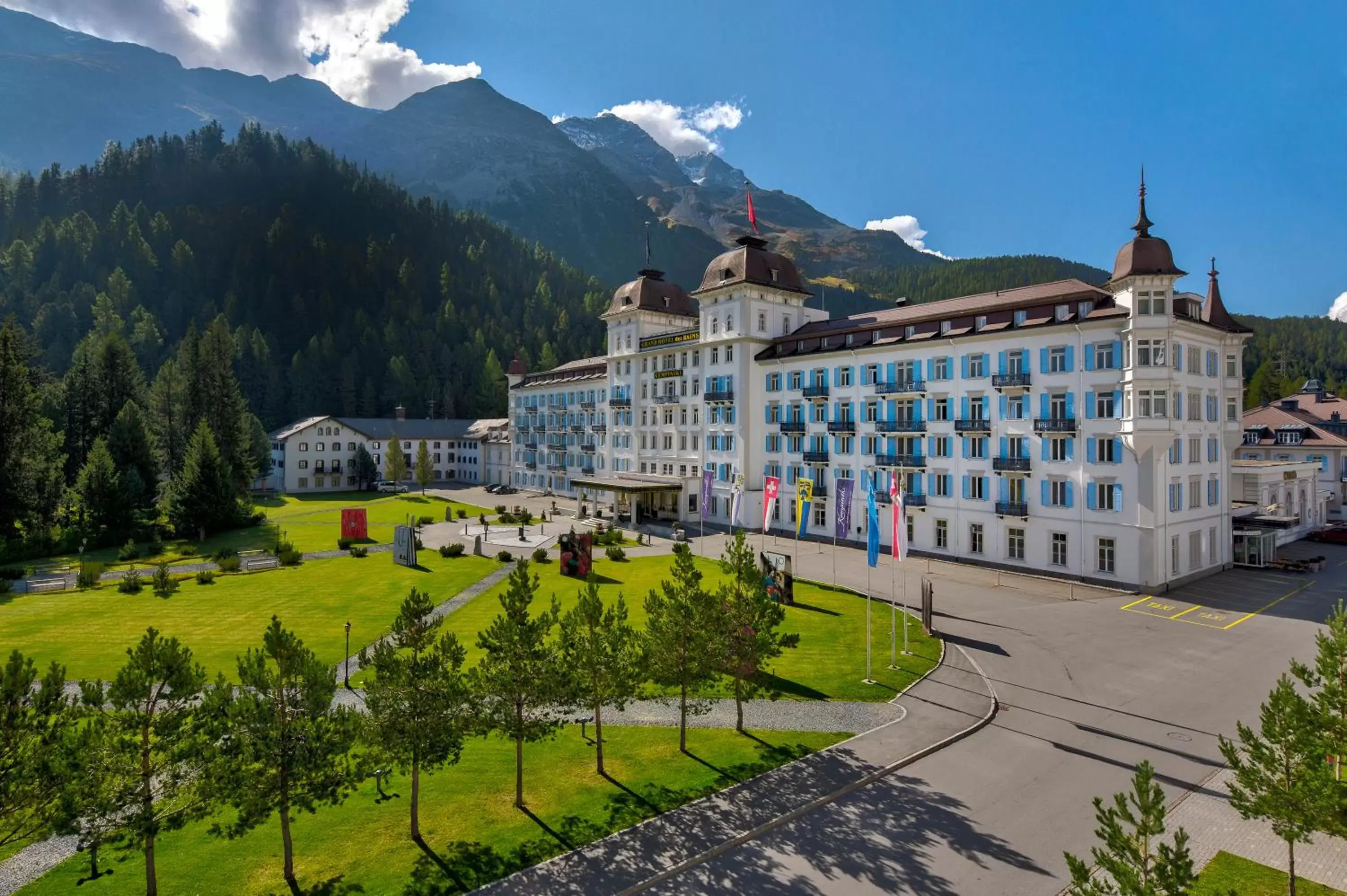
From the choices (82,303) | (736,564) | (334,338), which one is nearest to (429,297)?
(334,338)

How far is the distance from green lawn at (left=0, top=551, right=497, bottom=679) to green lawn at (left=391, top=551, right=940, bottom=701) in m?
4.26

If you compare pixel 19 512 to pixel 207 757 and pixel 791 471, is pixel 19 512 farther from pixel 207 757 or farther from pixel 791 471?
pixel 791 471

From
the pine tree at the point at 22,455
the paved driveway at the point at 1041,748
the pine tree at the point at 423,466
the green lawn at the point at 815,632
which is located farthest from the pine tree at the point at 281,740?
the pine tree at the point at 423,466

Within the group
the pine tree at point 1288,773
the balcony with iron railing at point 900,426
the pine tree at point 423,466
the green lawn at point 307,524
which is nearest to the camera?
the pine tree at point 1288,773

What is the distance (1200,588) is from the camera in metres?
43.9

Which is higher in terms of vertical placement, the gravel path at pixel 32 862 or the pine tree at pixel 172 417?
the pine tree at pixel 172 417

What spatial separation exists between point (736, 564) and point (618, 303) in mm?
66986

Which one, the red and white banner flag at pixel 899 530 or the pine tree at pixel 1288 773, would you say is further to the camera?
the red and white banner flag at pixel 899 530

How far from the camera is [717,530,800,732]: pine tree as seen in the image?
20766 millimetres

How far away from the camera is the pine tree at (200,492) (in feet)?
202

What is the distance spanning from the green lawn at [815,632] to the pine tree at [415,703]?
10.2 meters

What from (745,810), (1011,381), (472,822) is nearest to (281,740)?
Result: (472,822)

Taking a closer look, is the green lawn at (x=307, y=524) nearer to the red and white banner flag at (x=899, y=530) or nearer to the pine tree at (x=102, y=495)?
the pine tree at (x=102, y=495)

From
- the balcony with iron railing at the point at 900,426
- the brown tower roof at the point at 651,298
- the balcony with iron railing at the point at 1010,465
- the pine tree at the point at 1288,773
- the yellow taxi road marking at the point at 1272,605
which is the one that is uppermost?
the brown tower roof at the point at 651,298
